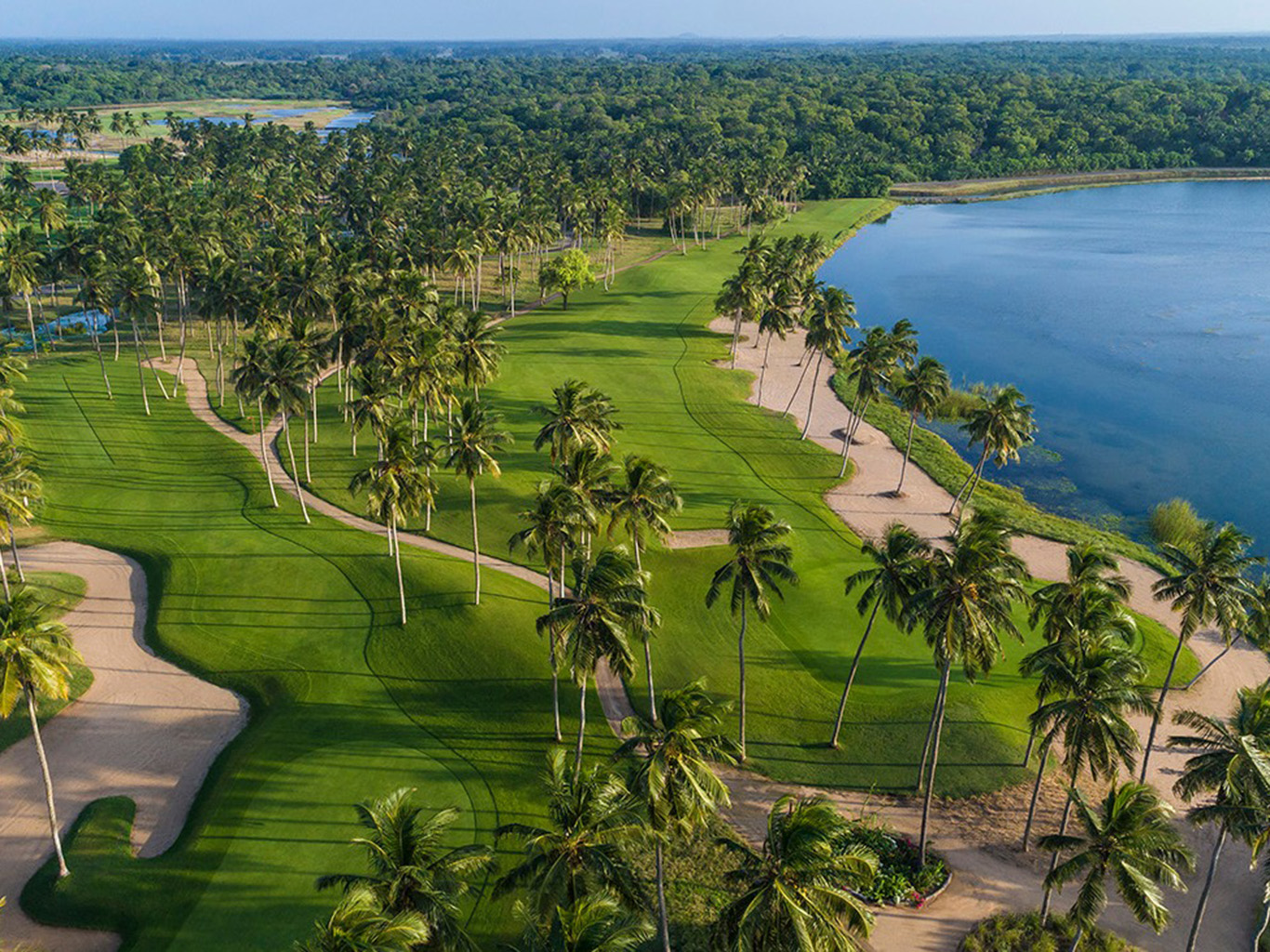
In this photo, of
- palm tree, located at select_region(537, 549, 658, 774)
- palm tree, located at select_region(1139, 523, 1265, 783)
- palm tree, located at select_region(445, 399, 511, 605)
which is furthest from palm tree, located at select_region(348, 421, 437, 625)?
palm tree, located at select_region(1139, 523, 1265, 783)

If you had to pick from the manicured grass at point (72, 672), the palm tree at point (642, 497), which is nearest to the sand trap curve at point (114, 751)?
the manicured grass at point (72, 672)

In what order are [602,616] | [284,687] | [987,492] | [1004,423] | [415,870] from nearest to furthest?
[415,870]
[602,616]
[284,687]
[1004,423]
[987,492]

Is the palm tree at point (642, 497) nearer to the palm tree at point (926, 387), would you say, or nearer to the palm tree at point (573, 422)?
the palm tree at point (573, 422)

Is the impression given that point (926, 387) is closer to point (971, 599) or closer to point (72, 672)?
point (971, 599)

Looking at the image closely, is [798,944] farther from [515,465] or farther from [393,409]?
[515,465]

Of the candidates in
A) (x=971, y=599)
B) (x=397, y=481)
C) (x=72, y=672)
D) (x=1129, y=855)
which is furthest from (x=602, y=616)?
(x=72, y=672)

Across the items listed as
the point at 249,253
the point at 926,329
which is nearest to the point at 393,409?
the point at 249,253
